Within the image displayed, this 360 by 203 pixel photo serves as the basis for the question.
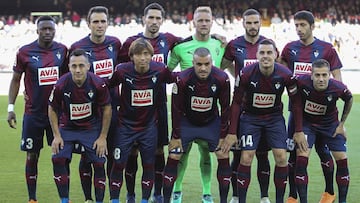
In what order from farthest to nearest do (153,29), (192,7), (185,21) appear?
1. (192,7)
2. (185,21)
3. (153,29)

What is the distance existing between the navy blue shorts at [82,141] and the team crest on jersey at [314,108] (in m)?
2.01

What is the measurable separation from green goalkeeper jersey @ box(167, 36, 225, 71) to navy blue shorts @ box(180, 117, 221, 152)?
767 millimetres

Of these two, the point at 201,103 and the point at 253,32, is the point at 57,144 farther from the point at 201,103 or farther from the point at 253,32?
the point at 253,32

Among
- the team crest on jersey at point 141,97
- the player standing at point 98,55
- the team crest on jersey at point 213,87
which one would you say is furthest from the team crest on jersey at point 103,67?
the team crest on jersey at point 213,87

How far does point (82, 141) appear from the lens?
6344mm

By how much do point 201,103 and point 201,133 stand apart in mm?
290

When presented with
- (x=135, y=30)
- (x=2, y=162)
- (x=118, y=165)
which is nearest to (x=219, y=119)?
(x=118, y=165)

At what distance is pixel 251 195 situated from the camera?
7.38 metres

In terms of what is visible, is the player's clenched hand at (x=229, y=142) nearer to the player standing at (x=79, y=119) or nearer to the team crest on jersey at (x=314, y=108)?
the team crest on jersey at (x=314, y=108)

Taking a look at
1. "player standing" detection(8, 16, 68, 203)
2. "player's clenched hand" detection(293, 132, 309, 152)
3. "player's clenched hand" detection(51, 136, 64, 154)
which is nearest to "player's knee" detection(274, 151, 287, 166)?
"player's clenched hand" detection(293, 132, 309, 152)

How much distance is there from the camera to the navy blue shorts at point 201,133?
6.57 meters

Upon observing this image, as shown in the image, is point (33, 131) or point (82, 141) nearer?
point (82, 141)

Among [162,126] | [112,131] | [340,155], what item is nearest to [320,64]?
[340,155]

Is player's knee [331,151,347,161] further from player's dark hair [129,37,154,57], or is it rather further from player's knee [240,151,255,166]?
player's dark hair [129,37,154,57]
